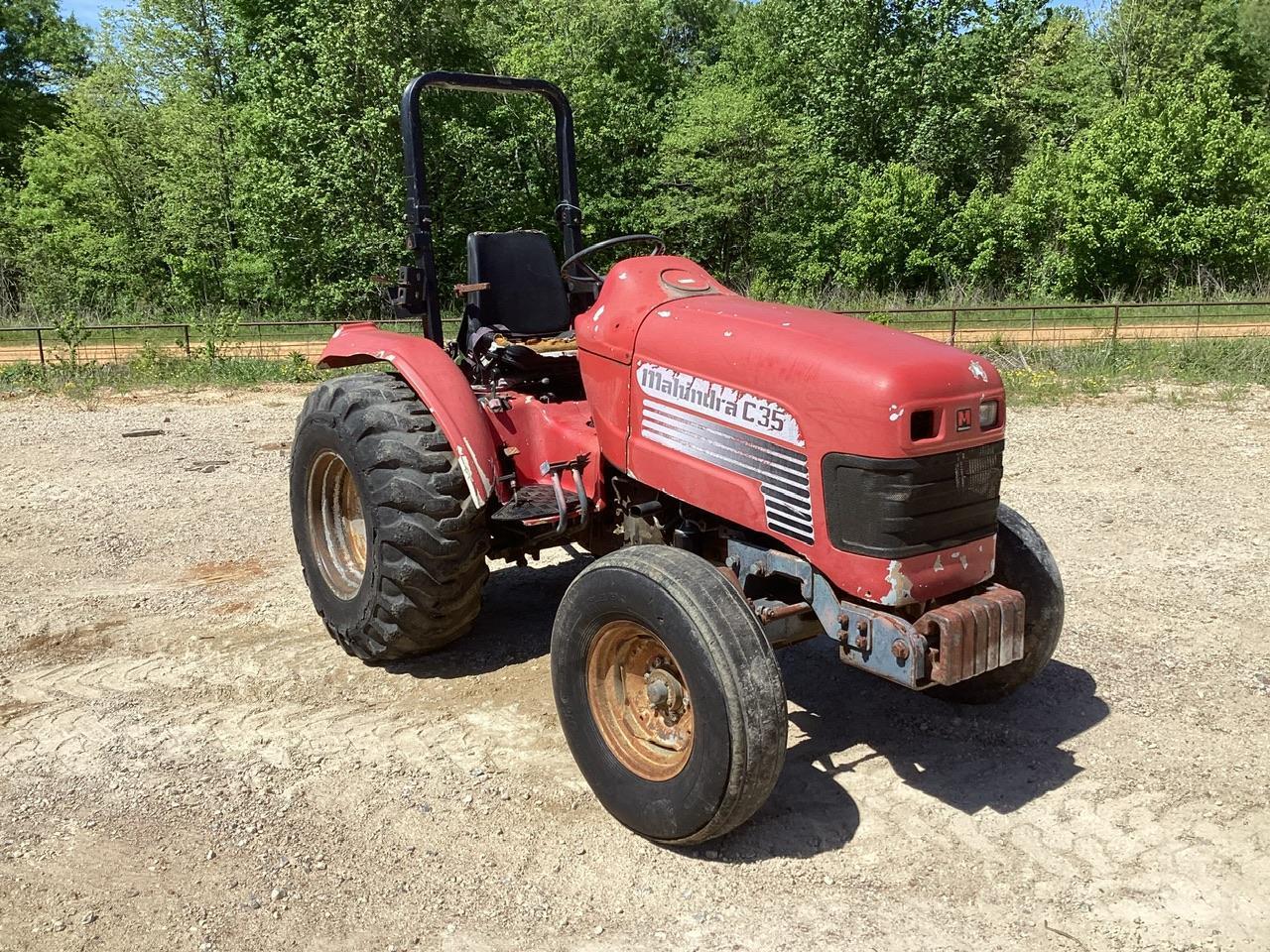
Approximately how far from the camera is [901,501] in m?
3.01

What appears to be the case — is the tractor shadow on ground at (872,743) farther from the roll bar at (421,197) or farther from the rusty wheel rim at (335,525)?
the roll bar at (421,197)

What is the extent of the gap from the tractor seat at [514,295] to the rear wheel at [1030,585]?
205 centimetres

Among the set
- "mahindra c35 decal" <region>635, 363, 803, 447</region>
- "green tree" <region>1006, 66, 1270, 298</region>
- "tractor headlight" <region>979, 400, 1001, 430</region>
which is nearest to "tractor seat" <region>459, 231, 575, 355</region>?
"mahindra c35 decal" <region>635, 363, 803, 447</region>

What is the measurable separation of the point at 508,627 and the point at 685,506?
170cm

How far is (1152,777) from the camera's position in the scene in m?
3.65

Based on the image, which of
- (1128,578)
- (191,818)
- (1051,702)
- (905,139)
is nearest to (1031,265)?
(905,139)

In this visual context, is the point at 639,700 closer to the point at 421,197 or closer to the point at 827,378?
the point at 827,378

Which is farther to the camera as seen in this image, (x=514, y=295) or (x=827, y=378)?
(x=514, y=295)

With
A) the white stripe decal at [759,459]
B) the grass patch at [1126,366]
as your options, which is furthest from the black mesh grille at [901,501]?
the grass patch at [1126,366]

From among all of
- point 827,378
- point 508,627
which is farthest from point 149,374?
point 827,378

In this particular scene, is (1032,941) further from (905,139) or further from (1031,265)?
(905,139)

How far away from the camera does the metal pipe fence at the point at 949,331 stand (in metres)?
14.5

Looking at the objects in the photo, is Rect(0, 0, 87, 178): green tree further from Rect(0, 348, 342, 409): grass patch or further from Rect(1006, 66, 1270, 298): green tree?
Rect(1006, 66, 1270, 298): green tree

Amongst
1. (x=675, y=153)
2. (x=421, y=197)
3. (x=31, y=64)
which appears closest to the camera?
(x=421, y=197)
